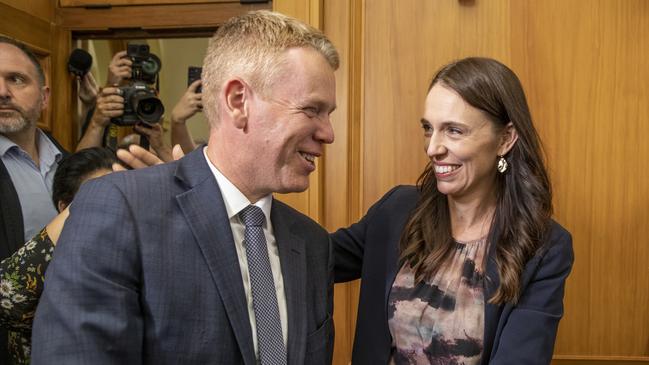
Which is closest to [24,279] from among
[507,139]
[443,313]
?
[443,313]

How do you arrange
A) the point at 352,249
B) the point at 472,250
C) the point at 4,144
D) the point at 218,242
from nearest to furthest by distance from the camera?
the point at 218,242
the point at 472,250
the point at 352,249
the point at 4,144

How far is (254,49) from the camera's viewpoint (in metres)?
1.06

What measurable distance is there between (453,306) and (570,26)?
1.06 metres

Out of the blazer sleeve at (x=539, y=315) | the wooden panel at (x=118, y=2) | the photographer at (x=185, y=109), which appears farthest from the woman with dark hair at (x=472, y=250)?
the wooden panel at (x=118, y=2)

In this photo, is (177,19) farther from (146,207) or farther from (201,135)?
(201,135)

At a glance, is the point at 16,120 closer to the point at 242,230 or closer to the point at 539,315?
the point at 242,230

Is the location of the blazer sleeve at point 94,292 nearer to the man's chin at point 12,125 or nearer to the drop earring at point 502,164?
the drop earring at point 502,164

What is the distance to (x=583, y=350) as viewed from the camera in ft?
6.57

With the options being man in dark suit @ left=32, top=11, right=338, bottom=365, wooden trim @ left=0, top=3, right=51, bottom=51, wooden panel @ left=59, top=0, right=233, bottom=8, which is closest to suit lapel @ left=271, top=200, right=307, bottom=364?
man in dark suit @ left=32, top=11, right=338, bottom=365

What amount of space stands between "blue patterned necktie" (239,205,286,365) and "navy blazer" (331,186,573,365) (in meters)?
0.47

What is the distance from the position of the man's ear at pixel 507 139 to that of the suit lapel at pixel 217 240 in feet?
2.45

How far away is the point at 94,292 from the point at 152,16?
4.95 ft

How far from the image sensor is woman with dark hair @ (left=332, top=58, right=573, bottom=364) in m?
1.38

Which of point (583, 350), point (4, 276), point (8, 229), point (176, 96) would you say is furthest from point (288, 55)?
point (176, 96)
